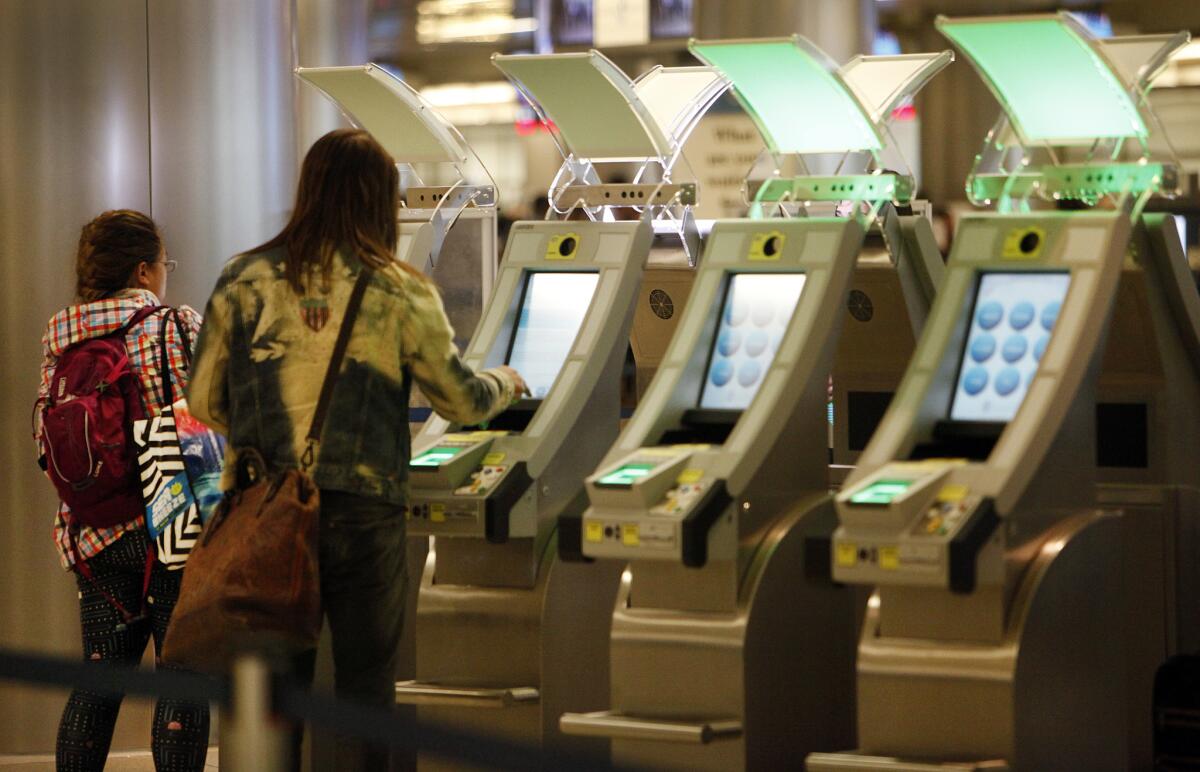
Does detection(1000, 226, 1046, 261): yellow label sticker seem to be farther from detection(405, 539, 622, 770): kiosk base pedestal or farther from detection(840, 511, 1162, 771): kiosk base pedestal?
detection(405, 539, 622, 770): kiosk base pedestal

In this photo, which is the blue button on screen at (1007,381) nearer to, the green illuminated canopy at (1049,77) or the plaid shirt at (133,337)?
the green illuminated canopy at (1049,77)

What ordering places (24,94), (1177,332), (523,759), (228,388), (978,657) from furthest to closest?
(24,94) < (1177,332) < (228,388) < (978,657) < (523,759)

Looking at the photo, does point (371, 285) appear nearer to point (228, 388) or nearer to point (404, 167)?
point (228, 388)

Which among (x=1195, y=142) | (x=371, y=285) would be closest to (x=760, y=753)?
(x=371, y=285)

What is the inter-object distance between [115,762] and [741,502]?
265 cm

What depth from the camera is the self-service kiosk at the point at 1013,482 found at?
12.3 ft

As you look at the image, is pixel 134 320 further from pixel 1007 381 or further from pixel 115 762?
pixel 1007 381

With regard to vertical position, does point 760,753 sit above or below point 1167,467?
below

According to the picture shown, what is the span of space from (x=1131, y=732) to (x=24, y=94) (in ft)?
12.2

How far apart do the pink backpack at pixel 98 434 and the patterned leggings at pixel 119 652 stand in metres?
0.10

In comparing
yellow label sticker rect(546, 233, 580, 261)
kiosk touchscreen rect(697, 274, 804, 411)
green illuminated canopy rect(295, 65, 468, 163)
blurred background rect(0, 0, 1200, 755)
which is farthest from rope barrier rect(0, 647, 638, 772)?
blurred background rect(0, 0, 1200, 755)

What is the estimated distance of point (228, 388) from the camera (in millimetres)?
4074

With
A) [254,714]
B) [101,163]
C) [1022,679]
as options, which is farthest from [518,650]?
[101,163]

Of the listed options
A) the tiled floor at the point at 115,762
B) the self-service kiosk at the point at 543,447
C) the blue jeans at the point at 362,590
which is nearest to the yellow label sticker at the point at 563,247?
the self-service kiosk at the point at 543,447
